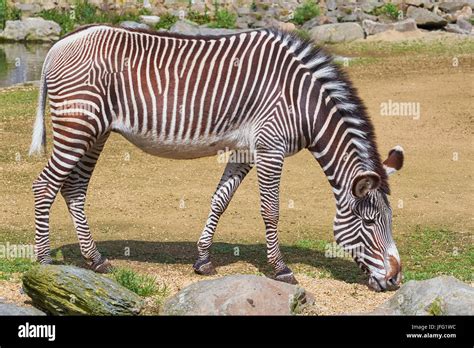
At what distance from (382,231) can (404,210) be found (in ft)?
11.7

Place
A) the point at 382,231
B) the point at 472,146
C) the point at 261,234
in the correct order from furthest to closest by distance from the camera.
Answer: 1. the point at 472,146
2. the point at 261,234
3. the point at 382,231

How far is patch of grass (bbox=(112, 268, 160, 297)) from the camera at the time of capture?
367 inches

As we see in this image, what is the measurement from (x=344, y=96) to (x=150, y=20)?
22.1 metres

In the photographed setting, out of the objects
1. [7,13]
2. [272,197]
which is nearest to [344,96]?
[272,197]

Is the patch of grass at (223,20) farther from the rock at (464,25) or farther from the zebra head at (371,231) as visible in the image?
the zebra head at (371,231)

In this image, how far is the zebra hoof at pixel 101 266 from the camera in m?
10.5

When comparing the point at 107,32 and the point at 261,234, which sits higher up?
the point at 107,32

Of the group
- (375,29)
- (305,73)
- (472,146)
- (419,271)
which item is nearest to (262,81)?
(305,73)

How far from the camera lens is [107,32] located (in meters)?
10.5

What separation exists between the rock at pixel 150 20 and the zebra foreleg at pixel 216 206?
69.2 feet

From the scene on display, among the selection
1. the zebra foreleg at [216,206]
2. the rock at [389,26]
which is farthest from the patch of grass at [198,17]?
the zebra foreleg at [216,206]

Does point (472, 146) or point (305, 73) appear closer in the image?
point (305, 73)
